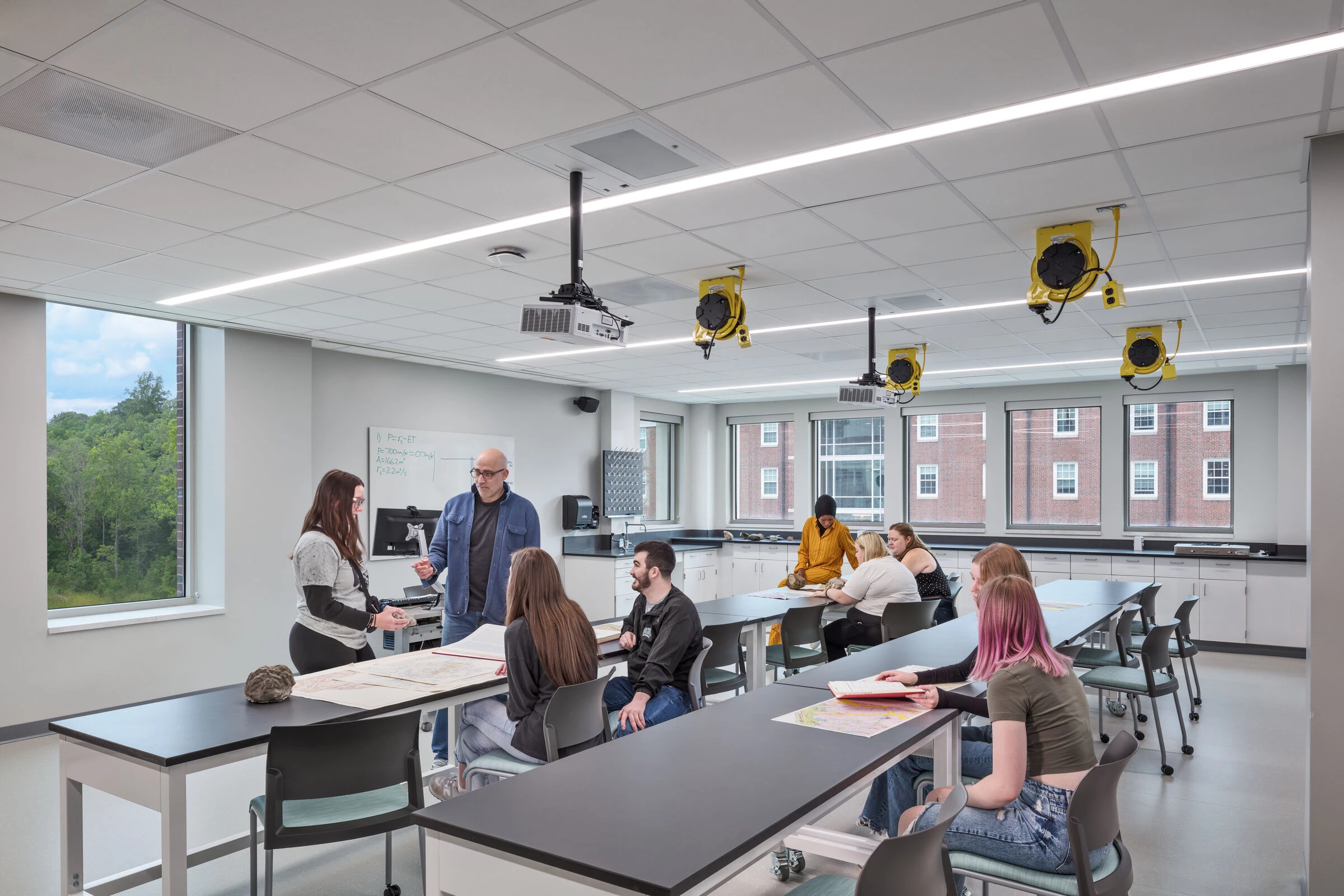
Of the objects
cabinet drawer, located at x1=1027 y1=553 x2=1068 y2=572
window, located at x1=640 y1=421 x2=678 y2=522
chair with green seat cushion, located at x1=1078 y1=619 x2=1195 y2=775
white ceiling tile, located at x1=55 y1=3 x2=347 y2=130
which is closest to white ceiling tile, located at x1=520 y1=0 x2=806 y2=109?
white ceiling tile, located at x1=55 y1=3 x2=347 y2=130

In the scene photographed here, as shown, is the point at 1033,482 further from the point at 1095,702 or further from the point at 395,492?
the point at 395,492

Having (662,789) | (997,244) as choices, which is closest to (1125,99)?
(997,244)

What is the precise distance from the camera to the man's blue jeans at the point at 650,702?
314 centimetres

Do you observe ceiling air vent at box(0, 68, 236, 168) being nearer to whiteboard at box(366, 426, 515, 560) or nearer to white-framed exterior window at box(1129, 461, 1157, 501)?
whiteboard at box(366, 426, 515, 560)

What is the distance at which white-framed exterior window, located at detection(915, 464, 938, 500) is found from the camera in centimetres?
980

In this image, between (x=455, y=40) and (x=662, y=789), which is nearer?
(x=662, y=789)

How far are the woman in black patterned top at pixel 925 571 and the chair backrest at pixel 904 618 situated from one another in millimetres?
444

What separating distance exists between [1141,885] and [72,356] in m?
6.52

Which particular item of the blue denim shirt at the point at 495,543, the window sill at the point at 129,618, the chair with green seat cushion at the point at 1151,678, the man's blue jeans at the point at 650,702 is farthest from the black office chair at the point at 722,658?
the window sill at the point at 129,618

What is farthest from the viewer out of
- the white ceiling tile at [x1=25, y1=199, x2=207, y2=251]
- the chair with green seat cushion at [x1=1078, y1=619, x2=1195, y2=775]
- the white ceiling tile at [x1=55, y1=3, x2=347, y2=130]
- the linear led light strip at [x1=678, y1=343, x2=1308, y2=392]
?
the linear led light strip at [x1=678, y1=343, x2=1308, y2=392]

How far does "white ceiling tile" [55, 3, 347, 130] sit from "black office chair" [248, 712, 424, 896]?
178cm

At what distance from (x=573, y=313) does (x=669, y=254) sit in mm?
965

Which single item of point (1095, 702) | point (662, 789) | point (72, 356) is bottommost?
point (1095, 702)

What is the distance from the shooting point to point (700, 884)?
1.37 metres
